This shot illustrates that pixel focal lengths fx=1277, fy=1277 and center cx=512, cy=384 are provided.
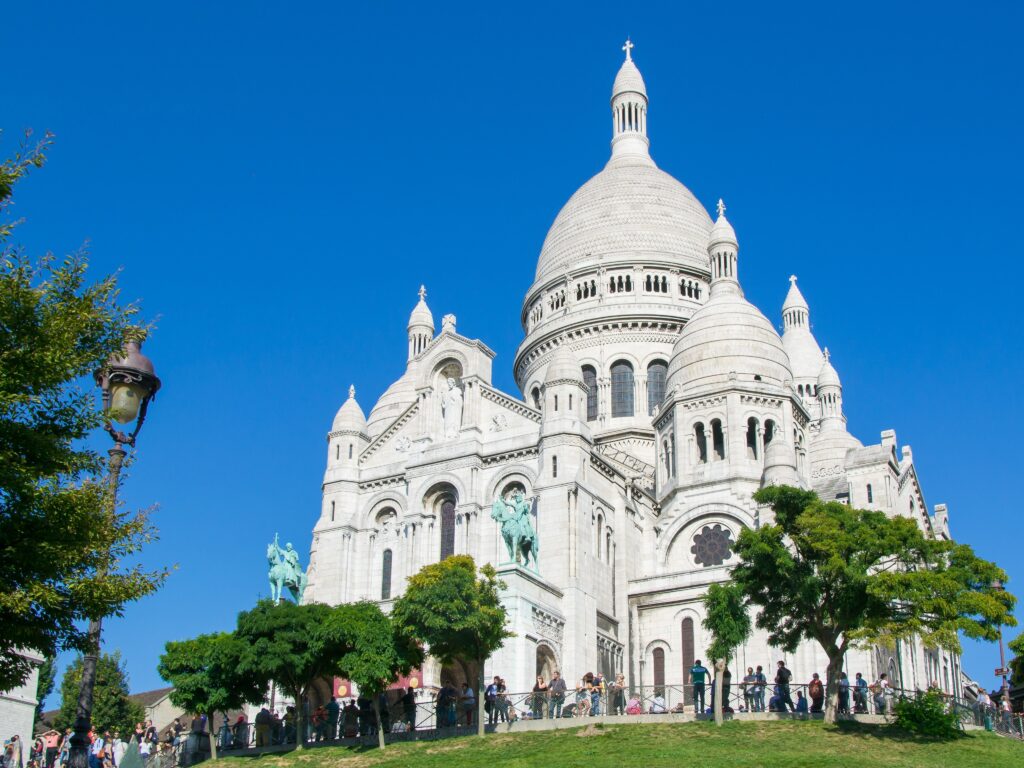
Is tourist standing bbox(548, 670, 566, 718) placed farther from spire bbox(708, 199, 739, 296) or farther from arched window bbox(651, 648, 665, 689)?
spire bbox(708, 199, 739, 296)

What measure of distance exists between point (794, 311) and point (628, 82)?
831 inches

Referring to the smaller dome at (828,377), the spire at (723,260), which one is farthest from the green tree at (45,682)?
the smaller dome at (828,377)

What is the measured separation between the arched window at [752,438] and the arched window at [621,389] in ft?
38.5

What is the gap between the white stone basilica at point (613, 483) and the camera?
182 feet

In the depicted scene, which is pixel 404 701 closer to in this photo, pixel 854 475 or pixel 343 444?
pixel 343 444

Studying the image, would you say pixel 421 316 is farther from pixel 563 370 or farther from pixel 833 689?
pixel 833 689

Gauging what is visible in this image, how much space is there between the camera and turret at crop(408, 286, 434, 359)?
8306 centimetres

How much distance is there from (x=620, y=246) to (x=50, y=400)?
2389 inches

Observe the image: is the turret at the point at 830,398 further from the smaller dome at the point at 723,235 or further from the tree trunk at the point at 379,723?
the tree trunk at the point at 379,723

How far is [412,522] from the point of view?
6025 cm

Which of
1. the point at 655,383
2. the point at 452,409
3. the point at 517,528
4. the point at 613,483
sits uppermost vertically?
the point at 655,383

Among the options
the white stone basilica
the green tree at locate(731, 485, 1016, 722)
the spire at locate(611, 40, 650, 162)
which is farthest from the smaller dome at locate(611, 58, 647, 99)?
the green tree at locate(731, 485, 1016, 722)

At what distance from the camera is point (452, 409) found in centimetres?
6184

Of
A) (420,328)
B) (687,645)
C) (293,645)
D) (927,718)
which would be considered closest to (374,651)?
(293,645)
